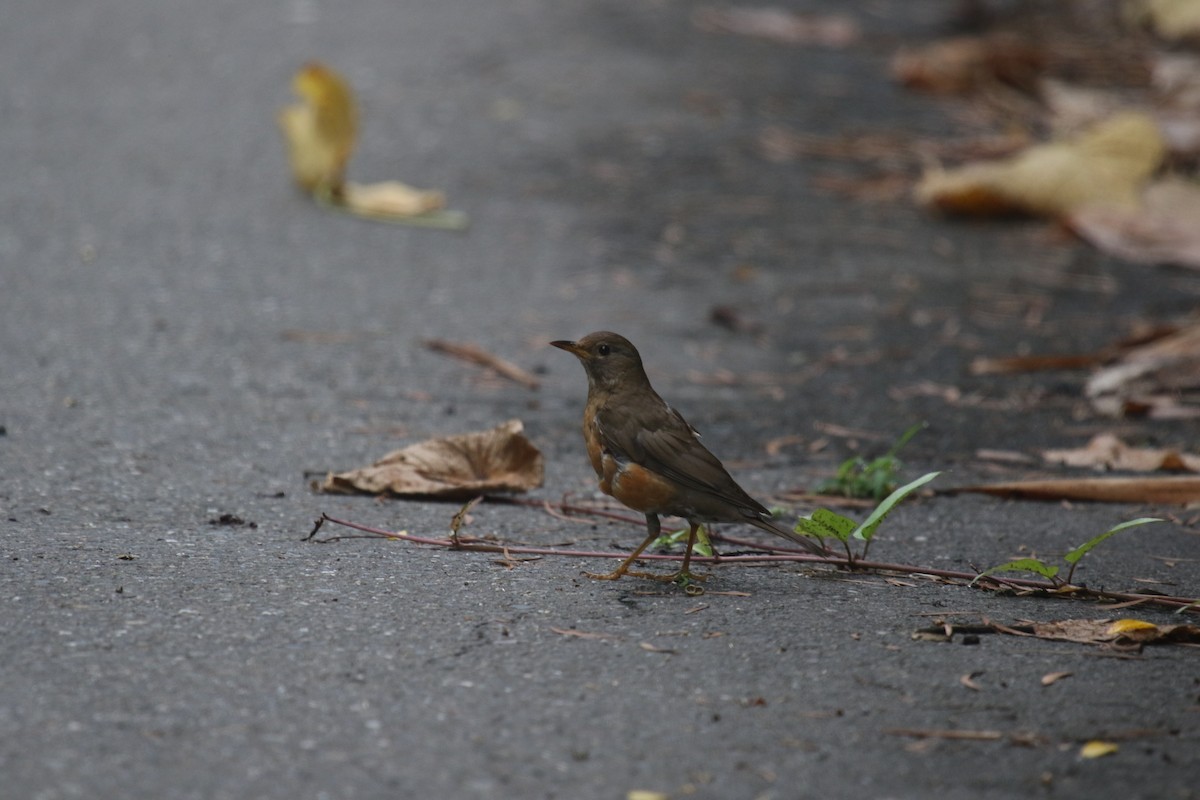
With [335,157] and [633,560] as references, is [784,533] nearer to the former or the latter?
[633,560]

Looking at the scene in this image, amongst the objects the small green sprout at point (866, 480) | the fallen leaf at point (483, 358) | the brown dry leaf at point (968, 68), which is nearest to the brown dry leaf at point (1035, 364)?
the small green sprout at point (866, 480)

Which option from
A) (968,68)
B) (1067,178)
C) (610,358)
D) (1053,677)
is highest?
(968,68)

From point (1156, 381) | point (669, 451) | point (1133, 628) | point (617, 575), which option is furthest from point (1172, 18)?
point (617, 575)

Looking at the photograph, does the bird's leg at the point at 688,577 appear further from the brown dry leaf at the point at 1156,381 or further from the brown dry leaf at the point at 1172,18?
the brown dry leaf at the point at 1172,18

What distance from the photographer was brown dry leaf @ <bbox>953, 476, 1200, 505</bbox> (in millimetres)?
4457

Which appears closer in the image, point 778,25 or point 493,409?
point 493,409

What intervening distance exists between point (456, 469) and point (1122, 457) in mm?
2302

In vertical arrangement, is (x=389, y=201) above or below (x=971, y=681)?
above

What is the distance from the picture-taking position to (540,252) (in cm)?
726

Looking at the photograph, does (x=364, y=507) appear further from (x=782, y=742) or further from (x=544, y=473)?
(x=782, y=742)

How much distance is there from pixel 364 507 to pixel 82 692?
4.78 feet

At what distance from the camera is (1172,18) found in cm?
1126

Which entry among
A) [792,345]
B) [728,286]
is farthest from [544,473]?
[728,286]

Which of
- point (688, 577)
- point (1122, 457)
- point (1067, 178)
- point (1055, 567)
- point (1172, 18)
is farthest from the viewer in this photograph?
point (1172, 18)
